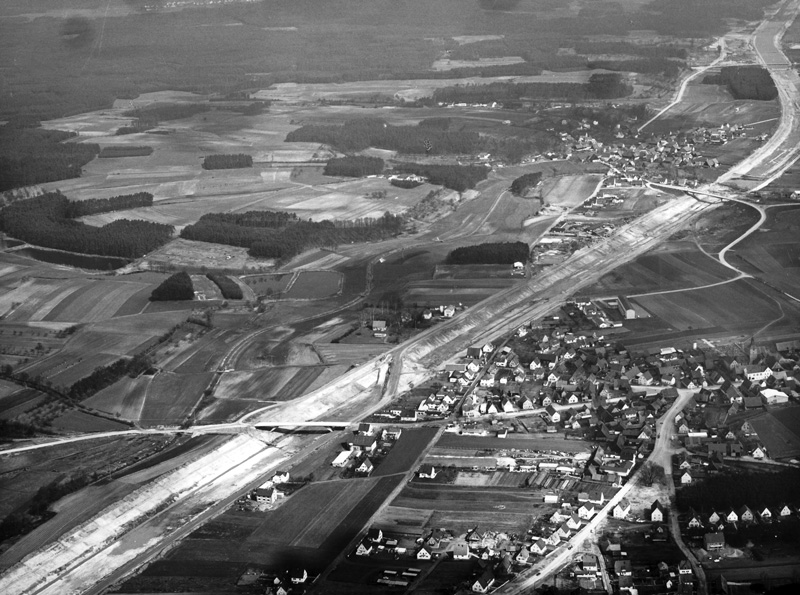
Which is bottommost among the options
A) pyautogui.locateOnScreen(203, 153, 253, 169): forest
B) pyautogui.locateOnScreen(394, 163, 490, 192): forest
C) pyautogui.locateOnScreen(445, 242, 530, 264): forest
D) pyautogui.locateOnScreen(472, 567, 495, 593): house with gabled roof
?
pyautogui.locateOnScreen(394, 163, 490, 192): forest

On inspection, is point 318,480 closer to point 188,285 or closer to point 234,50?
point 188,285

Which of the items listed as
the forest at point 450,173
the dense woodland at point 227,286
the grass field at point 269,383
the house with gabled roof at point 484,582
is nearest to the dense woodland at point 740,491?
the house with gabled roof at point 484,582

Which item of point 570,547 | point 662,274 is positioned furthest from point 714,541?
point 662,274

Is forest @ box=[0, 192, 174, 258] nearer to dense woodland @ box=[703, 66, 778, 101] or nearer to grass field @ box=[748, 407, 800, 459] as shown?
grass field @ box=[748, 407, 800, 459]

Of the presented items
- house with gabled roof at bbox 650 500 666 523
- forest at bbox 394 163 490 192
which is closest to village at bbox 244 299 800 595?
house with gabled roof at bbox 650 500 666 523

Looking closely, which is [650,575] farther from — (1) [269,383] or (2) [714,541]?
(1) [269,383]

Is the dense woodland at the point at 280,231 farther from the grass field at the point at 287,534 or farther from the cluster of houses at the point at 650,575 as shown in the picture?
the cluster of houses at the point at 650,575
